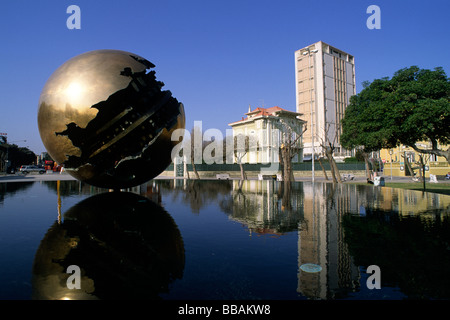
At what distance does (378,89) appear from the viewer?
672 inches

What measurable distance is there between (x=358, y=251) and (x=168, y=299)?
9.76ft

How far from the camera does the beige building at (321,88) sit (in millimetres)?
82500

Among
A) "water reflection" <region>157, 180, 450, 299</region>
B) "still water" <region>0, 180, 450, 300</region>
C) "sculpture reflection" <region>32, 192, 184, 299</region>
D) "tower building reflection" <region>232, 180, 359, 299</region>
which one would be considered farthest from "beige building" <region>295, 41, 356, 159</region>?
"sculpture reflection" <region>32, 192, 184, 299</region>

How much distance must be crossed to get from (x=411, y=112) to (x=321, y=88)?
7404 cm

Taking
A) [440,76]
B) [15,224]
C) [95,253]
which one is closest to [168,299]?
[95,253]

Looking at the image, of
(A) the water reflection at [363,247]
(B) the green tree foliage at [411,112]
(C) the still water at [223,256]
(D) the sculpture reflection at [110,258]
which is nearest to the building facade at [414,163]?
(B) the green tree foliage at [411,112]

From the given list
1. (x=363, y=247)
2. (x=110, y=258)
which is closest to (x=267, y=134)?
(x=363, y=247)

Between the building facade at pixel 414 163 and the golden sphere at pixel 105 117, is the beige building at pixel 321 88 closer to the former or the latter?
the building facade at pixel 414 163

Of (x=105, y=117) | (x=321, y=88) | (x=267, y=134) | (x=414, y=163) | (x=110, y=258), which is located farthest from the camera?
(x=321, y=88)

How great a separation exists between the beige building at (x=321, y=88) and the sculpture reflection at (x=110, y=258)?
7941 cm

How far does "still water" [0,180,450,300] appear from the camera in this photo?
9.25 feet

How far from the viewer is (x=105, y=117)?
296 inches

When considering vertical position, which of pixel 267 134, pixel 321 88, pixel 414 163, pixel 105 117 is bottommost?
pixel 414 163

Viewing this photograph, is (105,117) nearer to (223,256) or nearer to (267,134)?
(223,256)
